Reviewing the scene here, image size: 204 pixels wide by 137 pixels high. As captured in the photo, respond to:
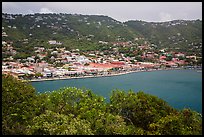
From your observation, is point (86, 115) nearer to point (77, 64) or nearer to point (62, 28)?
point (77, 64)

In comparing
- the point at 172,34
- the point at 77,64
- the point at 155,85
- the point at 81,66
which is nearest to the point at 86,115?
the point at 155,85

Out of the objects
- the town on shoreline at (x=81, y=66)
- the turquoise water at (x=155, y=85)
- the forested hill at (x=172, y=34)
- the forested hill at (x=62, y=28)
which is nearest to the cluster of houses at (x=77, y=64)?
the town on shoreline at (x=81, y=66)

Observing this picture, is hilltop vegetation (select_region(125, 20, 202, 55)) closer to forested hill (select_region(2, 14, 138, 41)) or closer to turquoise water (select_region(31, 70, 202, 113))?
forested hill (select_region(2, 14, 138, 41))

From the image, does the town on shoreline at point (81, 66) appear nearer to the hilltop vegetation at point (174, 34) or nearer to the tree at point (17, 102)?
the hilltop vegetation at point (174, 34)

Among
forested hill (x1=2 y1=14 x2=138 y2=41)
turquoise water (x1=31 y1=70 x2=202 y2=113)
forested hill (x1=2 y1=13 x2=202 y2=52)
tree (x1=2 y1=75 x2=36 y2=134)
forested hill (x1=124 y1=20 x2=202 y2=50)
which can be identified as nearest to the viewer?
tree (x1=2 y1=75 x2=36 y2=134)

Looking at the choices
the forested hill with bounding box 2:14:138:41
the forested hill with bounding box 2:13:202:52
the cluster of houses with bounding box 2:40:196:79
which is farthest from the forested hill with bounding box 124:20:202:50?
the cluster of houses with bounding box 2:40:196:79

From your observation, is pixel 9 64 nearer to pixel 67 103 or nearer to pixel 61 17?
pixel 67 103

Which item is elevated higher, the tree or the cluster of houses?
the tree
